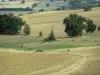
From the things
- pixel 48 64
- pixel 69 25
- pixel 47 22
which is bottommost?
pixel 47 22

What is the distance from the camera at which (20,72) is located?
2845cm

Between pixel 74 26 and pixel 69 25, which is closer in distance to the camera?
pixel 74 26

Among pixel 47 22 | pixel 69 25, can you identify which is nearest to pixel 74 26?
pixel 69 25

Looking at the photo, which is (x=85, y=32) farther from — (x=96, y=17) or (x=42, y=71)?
(x=42, y=71)

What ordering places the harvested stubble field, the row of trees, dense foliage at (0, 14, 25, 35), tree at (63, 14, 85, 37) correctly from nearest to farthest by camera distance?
the harvested stubble field → tree at (63, 14, 85, 37) → the row of trees → dense foliage at (0, 14, 25, 35)

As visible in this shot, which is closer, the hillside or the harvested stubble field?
the harvested stubble field

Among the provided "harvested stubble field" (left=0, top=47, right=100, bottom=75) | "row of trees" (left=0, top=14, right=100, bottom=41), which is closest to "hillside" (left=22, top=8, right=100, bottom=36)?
"row of trees" (left=0, top=14, right=100, bottom=41)

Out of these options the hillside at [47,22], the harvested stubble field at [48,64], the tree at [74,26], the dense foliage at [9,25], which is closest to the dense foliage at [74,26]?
the tree at [74,26]

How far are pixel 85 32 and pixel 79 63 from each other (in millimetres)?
55538

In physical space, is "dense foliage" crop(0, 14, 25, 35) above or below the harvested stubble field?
below

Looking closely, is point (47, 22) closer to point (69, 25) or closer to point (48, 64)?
point (69, 25)

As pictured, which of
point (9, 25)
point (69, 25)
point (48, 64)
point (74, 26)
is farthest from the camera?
point (9, 25)

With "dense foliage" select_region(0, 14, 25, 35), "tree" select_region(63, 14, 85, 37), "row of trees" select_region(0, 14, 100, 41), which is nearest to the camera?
"tree" select_region(63, 14, 85, 37)

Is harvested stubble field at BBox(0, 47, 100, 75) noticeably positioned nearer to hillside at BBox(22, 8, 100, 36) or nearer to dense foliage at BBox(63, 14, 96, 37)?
dense foliage at BBox(63, 14, 96, 37)
